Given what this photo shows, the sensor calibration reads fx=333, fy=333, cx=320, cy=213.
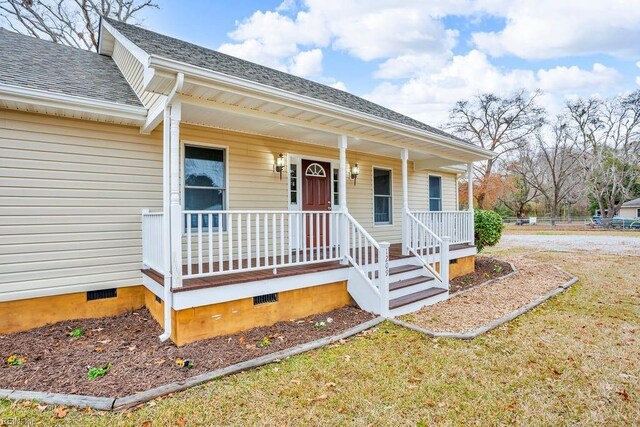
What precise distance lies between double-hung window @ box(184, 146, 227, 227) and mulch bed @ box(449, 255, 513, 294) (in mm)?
4917

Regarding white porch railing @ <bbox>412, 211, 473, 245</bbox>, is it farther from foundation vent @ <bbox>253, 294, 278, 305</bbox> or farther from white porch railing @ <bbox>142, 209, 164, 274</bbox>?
white porch railing @ <bbox>142, 209, 164, 274</bbox>

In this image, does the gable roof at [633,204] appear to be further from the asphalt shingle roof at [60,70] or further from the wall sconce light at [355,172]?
the asphalt shingle roof at [60,70]

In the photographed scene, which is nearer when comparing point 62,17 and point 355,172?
point 355,172

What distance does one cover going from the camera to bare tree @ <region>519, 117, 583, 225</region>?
101ft

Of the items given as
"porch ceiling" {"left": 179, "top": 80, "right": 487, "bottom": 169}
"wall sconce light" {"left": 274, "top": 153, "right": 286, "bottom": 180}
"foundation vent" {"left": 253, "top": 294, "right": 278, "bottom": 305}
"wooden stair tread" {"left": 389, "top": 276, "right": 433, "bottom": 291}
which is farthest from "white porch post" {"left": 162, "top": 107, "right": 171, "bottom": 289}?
"wooden stair tread" {"left": 389, "top": 276, "right": 433, "bottom": 291}

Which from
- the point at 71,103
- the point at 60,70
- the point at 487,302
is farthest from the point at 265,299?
the point at 60,70

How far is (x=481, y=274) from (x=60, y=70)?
9504 millimetres

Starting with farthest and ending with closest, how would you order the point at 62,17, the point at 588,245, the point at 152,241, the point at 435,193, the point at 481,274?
the point at 588,245 → the point at 62,17 → the point at 435,193 → the point at 481,274 → the point at 152,241

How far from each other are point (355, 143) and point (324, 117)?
1.83 m

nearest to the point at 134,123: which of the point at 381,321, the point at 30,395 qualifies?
the point at 30,395

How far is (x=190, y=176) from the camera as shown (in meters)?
5.72

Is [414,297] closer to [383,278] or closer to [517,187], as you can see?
[383,278]

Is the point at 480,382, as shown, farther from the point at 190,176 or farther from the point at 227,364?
the point at 190,176

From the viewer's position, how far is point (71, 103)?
4.50m
